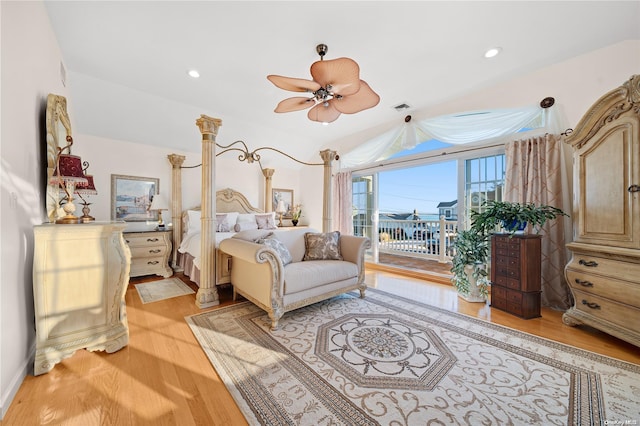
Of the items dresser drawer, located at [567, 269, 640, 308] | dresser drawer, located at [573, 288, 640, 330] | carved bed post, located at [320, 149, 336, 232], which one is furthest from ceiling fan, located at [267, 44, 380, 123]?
dresser drawer, located at [573, 288, 640, 330]

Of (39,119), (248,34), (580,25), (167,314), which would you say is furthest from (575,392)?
(39,119)

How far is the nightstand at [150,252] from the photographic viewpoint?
12.4 feet

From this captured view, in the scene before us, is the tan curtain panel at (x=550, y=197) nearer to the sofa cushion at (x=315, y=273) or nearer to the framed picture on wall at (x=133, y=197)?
the sofa cushion at (x=315, y=273)

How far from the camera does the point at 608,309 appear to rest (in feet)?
6.51

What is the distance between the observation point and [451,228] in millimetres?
5227

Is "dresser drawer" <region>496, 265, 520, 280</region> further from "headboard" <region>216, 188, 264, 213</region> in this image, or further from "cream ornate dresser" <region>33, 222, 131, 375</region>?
"headboard" <region>216, 188, 264, 213</region>

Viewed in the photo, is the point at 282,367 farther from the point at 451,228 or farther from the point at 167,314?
the point at 451,228

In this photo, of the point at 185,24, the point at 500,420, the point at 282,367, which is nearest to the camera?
the point at 500,420

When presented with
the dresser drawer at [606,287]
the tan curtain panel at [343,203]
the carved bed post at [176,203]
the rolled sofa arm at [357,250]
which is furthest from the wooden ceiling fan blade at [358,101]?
the carved bed post at [176,203]

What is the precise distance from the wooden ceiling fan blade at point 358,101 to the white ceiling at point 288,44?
660mm

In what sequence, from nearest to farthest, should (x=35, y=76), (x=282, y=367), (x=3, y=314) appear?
1. (x=3, y=314)
2. (x=282, y=367)
3. (x=35, y=76)

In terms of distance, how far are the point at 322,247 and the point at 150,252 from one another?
2915 millimetres

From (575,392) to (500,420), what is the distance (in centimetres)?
63

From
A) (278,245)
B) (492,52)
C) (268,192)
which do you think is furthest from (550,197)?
(268,192)
